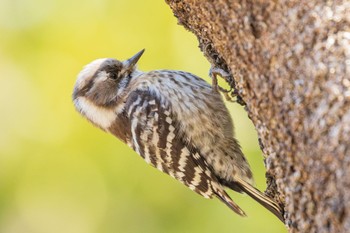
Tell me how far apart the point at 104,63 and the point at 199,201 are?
2661mm

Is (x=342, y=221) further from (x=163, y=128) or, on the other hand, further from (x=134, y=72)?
(x=134, y=72)

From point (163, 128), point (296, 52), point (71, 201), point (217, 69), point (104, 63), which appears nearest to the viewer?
point (296, 52)

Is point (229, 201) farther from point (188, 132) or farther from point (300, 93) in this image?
point (300, 93)

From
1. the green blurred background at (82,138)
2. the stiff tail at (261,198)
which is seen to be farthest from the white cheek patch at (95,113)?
the green blurred background at (82,138)

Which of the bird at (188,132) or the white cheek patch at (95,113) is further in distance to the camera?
the white cheek patch at (95,113)

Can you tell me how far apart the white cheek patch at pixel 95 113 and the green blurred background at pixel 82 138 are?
5.20 feet

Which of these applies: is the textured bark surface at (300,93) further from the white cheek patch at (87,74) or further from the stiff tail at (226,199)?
the white cheek patch at (87,74)

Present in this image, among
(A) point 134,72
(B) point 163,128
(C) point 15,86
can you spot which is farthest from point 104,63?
(C) point 15,86

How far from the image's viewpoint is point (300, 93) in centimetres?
411

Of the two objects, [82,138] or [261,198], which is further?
[82,138]

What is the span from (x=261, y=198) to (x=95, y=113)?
1765mm

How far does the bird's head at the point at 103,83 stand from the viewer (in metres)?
6.49

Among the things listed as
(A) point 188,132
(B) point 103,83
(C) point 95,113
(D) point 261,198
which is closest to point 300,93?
(D) point 261,198

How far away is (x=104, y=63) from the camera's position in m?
6.55
